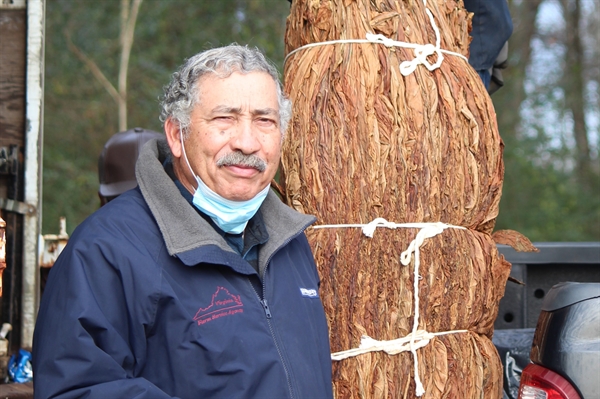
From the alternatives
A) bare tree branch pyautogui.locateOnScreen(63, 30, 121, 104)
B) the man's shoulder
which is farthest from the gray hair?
bare tree branch pyautogui.locateOnScreen(63, 30, 121, 104)

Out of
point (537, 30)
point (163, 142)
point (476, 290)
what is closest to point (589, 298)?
point (476, 290)

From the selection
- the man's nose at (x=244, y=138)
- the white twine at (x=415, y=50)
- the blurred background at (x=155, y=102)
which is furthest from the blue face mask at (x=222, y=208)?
the blurred background at (x=155, y=102)

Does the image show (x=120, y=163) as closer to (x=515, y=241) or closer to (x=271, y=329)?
(x=515, y=241)

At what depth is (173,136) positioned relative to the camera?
261 centimetres

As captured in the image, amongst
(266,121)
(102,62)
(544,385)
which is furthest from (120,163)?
(102,62)

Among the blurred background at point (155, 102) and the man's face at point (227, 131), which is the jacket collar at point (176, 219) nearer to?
the man's face at point (227, 131)

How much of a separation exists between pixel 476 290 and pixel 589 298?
28.3 inches

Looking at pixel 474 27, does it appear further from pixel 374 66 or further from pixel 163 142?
pixel 163 142

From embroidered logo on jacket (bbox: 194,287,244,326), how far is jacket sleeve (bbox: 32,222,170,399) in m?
0.14

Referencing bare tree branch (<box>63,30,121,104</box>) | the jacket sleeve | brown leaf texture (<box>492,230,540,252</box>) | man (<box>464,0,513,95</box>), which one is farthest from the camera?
bare tree branch (<box>63,30,121,104</box>)

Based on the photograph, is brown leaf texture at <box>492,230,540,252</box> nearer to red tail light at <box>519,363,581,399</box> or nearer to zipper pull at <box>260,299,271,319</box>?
red tail light at <box>519,363,581,399</box>

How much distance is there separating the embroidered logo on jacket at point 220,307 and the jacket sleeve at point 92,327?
0.14 meters

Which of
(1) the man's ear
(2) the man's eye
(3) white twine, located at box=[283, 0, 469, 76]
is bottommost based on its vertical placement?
(1) the man's ear

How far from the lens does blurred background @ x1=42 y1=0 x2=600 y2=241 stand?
10.5 meters
